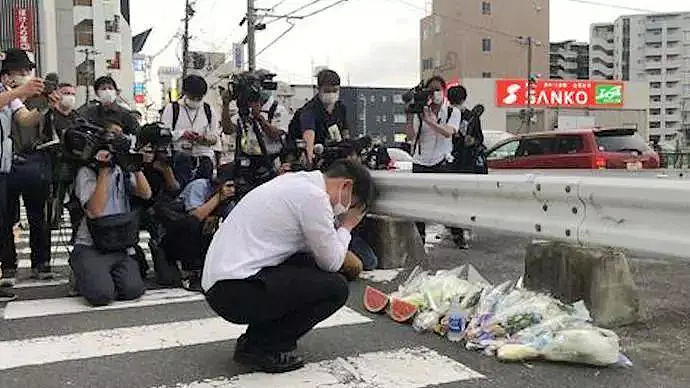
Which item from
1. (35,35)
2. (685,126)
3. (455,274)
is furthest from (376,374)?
(685,126)

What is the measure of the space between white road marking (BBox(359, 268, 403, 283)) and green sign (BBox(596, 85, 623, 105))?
174ft

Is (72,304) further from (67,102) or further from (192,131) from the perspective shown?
(67,102)

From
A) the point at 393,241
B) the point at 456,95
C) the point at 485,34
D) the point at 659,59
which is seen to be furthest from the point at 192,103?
the point at 659,59

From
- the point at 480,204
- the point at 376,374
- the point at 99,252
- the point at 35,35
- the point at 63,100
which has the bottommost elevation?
the point at 376,374

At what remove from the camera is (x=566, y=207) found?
179 inches

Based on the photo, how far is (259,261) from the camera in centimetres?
369

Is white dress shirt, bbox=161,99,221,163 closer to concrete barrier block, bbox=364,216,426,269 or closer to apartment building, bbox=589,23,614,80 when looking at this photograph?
concrete barrier block, bbox=364,216,426,269

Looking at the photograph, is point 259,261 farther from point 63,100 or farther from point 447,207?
point 63,100

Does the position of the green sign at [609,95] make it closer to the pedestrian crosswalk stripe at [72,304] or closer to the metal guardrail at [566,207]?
the metal guardrail at [566,207]

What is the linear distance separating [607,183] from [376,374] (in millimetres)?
1673

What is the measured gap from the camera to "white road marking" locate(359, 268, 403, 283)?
20.3ft

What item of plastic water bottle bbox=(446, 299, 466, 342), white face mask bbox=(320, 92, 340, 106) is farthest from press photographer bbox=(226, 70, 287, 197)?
plastic water bottle bbox=(446, 299, 466, 342)

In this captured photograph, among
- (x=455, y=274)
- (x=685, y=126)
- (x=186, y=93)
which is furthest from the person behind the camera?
(x=685, y=126)

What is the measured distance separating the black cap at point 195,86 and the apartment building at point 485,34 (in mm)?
58739
